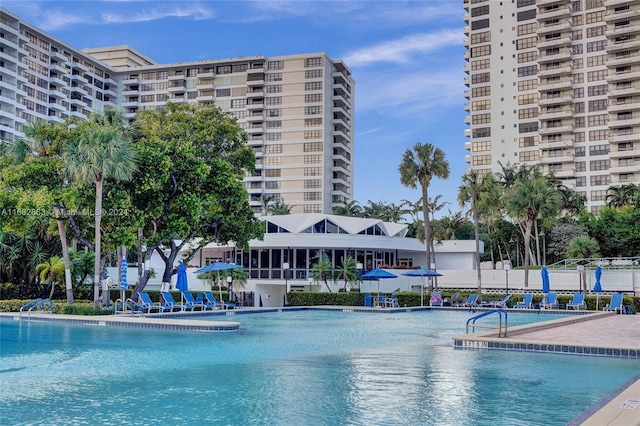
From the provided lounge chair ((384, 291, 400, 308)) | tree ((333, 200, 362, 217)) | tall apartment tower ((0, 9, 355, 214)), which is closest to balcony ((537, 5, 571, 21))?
tall apartment tower ((0, 9, 355, 214))

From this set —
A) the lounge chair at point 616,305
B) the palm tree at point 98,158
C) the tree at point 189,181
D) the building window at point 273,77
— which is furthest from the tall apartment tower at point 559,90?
the palm tree at point 98,158

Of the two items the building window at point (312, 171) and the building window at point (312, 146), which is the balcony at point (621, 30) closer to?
the building window at point (312, 146)

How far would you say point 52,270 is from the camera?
3259cm

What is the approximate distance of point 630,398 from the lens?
8.27m

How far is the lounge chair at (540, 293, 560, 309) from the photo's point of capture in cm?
3357

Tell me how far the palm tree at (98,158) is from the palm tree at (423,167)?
21.9m

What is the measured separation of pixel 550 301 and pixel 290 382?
26133 millimetres

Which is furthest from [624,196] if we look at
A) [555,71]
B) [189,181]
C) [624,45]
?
[189,181]

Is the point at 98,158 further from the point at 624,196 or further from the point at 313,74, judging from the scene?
the point at 313,74

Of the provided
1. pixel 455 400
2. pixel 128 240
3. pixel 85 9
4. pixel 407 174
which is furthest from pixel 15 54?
pixel 455 400

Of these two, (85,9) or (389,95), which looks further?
(389,95)

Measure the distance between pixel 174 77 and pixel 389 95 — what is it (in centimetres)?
6942

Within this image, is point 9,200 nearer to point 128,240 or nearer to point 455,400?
point 128,240

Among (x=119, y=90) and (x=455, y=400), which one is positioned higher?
(x=119, y=90)
